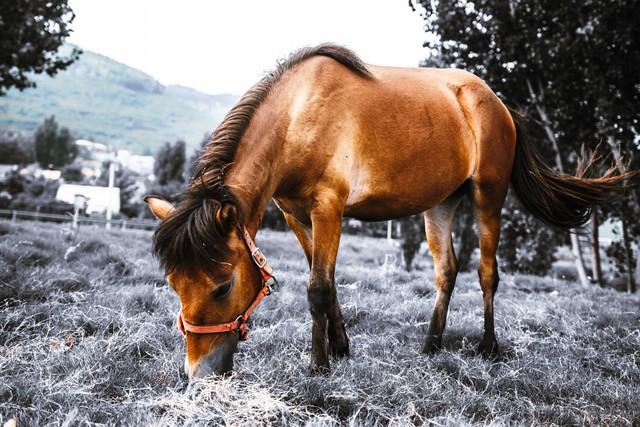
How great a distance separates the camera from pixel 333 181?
317cm

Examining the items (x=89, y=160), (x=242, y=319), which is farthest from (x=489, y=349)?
(x=89, y=160)

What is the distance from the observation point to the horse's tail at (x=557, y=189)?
4680 millimetres

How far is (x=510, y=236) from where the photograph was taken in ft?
46.2

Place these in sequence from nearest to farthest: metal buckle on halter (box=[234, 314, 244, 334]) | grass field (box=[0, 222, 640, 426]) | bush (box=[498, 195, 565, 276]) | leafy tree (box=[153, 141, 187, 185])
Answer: grass field (box=[0, 222, 640, 426]), metal buckle on halter (box=[234, 314, 244, 334]), bush (box=[498, 195, 565, 276]), leafy tree (box=[153, 141, 187, 185])

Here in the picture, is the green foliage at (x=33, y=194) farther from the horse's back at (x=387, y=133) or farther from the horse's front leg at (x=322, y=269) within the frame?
the horse's front leg at (x=322, y=269)

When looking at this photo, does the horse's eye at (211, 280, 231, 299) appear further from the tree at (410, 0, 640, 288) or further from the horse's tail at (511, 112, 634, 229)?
the tree at (410, 0, 640, 288)

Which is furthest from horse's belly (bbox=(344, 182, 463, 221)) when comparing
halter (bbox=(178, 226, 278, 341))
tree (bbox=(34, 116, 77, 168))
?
tree (bbox=(34, 116, 77, 168))

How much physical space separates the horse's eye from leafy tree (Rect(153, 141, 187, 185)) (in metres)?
37.7

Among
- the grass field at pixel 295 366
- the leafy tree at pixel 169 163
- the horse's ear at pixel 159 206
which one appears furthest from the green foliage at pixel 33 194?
the horse's ear at pixel 159 206

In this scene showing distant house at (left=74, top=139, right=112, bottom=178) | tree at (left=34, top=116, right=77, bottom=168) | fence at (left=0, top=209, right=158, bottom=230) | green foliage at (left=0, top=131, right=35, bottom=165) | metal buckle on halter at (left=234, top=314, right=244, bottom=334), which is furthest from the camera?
tree at (left=34, top=116, right=77, bottom=168)

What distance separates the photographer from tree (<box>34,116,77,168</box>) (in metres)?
58.0

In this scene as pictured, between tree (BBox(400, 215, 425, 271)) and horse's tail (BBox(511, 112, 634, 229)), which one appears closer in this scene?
horse's tail (BBox(511, 112, 634, 229))

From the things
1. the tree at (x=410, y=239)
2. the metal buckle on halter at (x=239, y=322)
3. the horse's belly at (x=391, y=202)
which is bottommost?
the tree at (x=410, y=239)

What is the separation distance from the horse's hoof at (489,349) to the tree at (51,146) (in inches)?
2437
